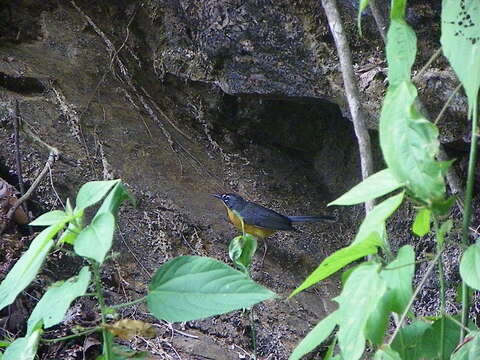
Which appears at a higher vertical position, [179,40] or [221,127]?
[179,40]

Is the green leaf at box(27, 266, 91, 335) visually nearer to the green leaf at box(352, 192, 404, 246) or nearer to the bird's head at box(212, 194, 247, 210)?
the green leaf at box(352, 192, 404, 246)

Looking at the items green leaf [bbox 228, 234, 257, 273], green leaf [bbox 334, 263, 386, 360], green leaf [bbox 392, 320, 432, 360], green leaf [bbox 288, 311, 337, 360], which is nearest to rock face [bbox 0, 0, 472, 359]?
green leaf [bbox 228, 234, 257, 273]

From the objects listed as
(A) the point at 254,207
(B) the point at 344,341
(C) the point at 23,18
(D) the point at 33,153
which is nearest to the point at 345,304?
(B) the point at 344,341

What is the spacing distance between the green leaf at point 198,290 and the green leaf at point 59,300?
15 cm

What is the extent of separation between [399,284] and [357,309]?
161 mm

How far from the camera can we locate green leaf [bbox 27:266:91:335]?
141cm

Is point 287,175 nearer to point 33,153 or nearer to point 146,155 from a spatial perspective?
point 146,155

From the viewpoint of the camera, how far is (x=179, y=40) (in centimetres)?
557

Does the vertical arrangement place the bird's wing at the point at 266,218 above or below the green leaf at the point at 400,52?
below

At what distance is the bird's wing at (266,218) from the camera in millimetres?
5656

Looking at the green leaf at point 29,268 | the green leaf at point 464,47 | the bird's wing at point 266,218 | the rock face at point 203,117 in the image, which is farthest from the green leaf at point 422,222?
the bird's wing at point 266,218

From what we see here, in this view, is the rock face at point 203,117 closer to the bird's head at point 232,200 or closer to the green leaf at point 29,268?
the bird's head at point 232,200

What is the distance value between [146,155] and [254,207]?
97 centimetres

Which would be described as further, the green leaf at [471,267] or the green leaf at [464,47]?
the green leaf at [471,267]
